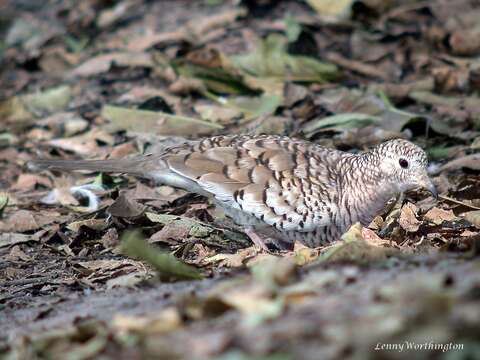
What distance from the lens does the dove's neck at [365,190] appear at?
5.63m

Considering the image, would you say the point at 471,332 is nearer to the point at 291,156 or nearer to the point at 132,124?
the point at 291,156

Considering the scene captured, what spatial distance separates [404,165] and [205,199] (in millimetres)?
1566

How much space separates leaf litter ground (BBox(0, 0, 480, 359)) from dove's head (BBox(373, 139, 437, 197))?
0.17 m

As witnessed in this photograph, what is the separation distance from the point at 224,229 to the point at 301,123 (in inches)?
71.5

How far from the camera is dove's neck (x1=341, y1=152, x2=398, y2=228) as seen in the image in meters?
5.63

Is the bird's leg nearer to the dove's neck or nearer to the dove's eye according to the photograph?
the dove's neck

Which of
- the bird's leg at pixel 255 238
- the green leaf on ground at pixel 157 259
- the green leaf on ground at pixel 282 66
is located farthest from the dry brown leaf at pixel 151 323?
the green leaf on ground at pixel 282 66

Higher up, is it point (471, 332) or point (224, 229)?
point (471, 332)

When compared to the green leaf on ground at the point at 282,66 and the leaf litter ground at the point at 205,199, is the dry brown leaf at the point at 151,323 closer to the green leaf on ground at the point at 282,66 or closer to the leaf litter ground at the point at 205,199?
the leaf litter ground at the point at 205,199

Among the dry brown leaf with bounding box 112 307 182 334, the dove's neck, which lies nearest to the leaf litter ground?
the dry brown leaf with bounding box 112 307 182 334

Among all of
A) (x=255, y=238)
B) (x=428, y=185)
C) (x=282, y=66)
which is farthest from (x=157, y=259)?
(x=282, y=66)

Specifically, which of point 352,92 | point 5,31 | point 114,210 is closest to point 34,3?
point 5,31

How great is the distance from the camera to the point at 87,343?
10.6 ft

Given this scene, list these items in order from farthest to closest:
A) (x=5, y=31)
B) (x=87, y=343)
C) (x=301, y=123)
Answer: (x=5, y=31)
(x=301, y=123)
(x=87, y=343)
